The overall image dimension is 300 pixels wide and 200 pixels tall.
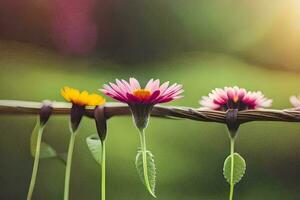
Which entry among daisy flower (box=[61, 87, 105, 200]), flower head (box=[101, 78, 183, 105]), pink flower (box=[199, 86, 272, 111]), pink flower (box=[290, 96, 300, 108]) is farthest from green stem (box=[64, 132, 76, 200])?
pink flower (box=[290, 96, 300, 108])

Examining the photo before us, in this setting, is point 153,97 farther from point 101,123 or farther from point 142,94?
point 101,123

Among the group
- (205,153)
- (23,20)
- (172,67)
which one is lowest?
(205,153)

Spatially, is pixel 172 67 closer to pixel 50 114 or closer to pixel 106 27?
pixel 106 27

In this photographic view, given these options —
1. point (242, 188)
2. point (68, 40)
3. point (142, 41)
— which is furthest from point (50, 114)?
point (242, 188)

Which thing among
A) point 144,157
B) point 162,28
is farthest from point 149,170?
point 162,28

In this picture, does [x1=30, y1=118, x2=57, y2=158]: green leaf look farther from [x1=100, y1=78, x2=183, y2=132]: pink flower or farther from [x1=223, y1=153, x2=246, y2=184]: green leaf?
[x1=223, y1=153, x2=246, y2=184]: green leaf

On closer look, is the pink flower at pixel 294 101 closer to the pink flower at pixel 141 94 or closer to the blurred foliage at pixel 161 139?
the blurred foliage at pixel 161 139

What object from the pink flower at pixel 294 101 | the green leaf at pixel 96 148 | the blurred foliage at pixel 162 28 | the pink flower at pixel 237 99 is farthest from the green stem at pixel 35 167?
the pink flower at pixel 294 101
